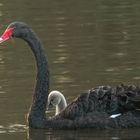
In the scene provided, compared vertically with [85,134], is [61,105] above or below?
above

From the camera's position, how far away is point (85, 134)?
8.63 meters

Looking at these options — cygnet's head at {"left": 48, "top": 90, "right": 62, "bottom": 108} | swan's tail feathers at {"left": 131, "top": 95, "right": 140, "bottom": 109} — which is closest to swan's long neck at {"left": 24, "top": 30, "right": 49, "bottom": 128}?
cygnet's head at {"left": 48, "top": 90, "right": 62, "bottom": 108}

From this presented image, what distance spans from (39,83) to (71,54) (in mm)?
2980

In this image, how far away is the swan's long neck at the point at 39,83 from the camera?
9094mm

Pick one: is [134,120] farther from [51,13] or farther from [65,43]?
[51,13]

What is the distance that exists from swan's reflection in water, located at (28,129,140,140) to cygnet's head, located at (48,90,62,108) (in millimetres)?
507

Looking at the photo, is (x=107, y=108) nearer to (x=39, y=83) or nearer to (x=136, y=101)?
(x=136, y=101)

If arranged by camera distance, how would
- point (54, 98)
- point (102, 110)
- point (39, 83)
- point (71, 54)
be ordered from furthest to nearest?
1. point (71, 54)
2. point (54, 98)
3. point (39, 83)
4. point (102, 110)

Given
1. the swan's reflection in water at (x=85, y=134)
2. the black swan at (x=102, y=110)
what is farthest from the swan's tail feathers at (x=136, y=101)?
the swan's reflection in water at (x=85, y=134)

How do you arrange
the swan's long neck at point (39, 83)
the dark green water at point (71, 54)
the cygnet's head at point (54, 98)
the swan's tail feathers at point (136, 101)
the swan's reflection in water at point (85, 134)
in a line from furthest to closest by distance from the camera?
the cygnet's head at point (54, 98)
the swan's long neck at point (39, 83)
the dark green water at point (71, 54)
the swan's tail feathers at point (136, 101)
the swan's reflection in water at point (85, 134)

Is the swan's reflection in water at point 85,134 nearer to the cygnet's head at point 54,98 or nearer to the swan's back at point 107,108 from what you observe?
the swan's back at point 107,108

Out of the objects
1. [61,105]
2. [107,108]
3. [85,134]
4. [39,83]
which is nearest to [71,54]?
[61,105]

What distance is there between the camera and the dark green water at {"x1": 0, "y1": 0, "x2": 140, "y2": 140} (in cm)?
898

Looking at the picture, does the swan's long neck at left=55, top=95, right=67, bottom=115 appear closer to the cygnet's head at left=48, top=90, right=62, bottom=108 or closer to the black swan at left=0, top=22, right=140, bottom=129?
the cygnet's head at left=48, top=90, right=62, bottom=108
